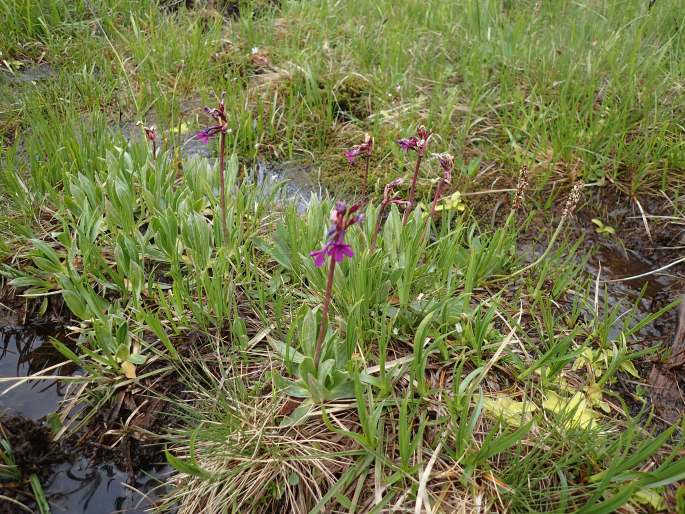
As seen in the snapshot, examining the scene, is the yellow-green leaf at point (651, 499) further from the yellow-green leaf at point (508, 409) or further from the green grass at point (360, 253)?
the yellow-green leaf at point (508, 409)

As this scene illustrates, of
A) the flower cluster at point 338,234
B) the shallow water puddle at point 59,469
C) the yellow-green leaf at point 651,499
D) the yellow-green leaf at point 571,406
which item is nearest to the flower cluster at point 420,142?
the flower cluster at point 338,234

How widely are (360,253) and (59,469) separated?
141cm

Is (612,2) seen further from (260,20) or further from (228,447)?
(228,447)

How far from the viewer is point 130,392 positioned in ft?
7.04

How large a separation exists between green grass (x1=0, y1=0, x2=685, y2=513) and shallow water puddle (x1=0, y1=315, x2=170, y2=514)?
0.13 metres

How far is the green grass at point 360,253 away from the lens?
1.79m

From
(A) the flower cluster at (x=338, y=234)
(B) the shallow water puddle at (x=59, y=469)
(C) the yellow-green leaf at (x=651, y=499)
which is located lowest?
(B) the shallow water puddle at (x=59, y=469)

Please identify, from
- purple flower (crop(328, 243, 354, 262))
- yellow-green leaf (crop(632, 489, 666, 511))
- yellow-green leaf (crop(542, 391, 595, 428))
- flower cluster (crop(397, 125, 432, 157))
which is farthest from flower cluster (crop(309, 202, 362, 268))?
yellow-green leaf (crop(632, 489, 666, 511))

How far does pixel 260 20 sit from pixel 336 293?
133 inches

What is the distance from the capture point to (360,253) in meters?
2.28

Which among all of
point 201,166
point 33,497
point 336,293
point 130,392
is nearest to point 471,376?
point 336,293

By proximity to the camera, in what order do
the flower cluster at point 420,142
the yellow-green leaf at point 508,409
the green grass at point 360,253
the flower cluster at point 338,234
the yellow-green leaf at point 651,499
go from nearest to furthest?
the flower cluster at point 338,234
the yellow-green leaf at point 651,499
the green grass at point 360,253
the yellow-green leaf at point 508,409
the flower cluster at point 420,142

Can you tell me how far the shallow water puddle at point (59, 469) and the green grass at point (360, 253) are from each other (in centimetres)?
13

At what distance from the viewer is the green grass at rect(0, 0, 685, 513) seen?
179cm
